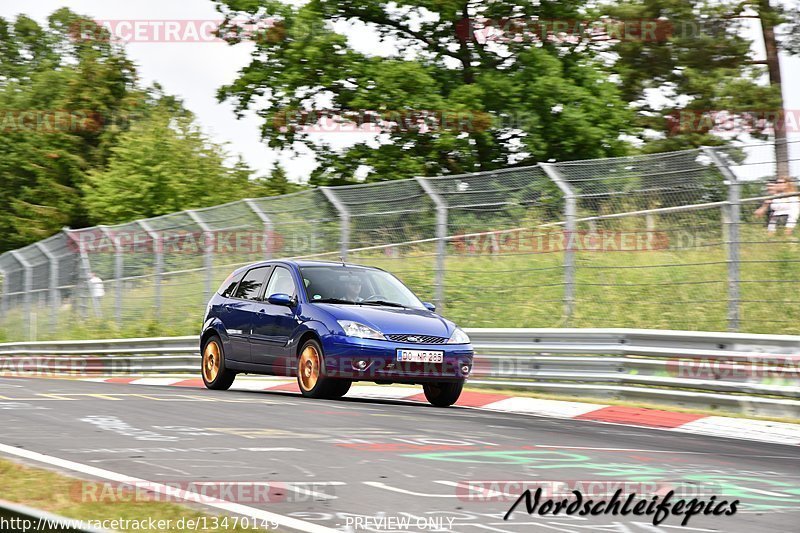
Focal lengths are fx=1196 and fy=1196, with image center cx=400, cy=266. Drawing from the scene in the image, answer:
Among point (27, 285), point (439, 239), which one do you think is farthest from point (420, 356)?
point (27, 285)

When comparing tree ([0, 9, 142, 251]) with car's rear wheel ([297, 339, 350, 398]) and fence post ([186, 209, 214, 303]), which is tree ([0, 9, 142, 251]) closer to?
fence post ([186, 209, 214, 303])

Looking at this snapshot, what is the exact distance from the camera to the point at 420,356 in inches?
490

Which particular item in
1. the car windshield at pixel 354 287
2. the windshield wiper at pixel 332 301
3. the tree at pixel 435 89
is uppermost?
the tree at pixel 435 89

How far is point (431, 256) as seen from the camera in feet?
54.2

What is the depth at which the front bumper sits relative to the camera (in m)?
12.3

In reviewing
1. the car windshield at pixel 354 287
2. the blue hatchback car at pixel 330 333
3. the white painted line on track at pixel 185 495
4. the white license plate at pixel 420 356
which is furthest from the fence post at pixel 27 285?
the white painted line on track at pixel 185 495

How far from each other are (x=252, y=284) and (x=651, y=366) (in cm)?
497

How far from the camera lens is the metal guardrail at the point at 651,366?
11523 mm

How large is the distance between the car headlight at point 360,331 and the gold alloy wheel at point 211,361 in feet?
9.99

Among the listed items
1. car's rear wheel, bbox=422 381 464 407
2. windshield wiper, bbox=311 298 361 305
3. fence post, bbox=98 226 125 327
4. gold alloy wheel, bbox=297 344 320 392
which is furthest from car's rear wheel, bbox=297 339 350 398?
fence post, bbox=98 226 125 327

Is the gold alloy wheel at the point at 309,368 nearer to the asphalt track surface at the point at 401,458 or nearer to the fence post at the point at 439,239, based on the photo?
the asphalt track surface at the point at 401,458

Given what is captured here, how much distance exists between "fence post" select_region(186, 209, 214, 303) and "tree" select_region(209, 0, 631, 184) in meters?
8.82

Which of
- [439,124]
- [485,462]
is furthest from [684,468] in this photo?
[439,124]

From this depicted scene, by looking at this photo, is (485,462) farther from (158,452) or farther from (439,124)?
(439,124)
